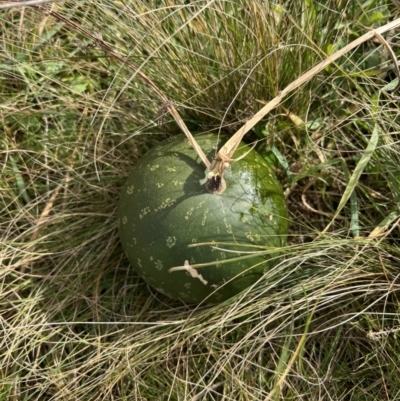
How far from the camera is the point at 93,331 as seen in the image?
1.87m

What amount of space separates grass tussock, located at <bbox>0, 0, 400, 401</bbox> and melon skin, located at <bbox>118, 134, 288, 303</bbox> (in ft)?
0.36

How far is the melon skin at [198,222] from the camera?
4.80ft

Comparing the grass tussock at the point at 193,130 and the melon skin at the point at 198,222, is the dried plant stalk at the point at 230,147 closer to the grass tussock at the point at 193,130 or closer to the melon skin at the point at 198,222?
the melon skin at the point at 198,222

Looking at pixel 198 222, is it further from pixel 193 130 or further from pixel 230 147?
pixel 193 130

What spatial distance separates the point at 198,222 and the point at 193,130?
0.50 meters

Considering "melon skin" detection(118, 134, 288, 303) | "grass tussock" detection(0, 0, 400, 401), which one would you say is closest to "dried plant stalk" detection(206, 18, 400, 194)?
"melon skin" detection(118, 134, 288, 303)

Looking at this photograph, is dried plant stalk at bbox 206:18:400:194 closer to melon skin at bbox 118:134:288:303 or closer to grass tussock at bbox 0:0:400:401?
melon skin at bbox 118:134:288:303

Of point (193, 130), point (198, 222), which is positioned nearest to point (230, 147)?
point (198, 222)

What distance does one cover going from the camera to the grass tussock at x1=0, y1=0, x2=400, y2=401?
1.65 metres

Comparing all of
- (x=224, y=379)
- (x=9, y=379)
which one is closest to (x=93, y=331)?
(x=9, y=379)

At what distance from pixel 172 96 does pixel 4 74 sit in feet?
2.16

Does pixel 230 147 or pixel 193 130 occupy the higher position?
pixel 230 147

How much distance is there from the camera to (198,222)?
1.46 metres

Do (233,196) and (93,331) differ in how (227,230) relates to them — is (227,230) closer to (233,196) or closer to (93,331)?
(233,196)
